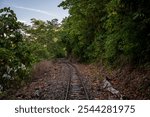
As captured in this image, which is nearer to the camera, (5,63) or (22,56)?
(5,63)

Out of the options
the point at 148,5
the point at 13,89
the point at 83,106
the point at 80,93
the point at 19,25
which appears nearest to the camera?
the point at 83,106

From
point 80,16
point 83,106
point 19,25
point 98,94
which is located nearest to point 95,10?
point 80,16

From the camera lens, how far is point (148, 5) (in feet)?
44.2

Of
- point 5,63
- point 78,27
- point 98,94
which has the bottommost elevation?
point 98,94

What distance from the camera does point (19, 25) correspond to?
51.8 feet

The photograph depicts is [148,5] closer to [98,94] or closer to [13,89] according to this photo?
[98,94]

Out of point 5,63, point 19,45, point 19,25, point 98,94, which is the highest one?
point 19,25

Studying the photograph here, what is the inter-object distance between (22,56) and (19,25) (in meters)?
1.80

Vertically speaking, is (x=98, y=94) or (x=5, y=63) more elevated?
(x=5, y=63)

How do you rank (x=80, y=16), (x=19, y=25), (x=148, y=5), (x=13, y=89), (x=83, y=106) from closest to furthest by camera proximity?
(x=83, y=106)
(x=148, y=5)
(x=19, y=25)
(x=13, y=89)
(x=80, y=16)

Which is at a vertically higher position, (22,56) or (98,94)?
(22,56)

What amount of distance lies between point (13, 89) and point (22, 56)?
2225 millimetres

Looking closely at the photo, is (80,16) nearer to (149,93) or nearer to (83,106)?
(149,93)

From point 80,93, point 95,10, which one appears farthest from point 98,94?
point 95,10
